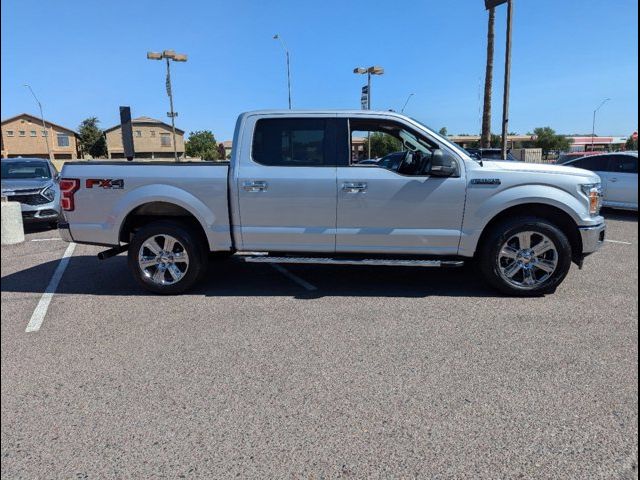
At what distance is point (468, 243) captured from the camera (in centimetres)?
491

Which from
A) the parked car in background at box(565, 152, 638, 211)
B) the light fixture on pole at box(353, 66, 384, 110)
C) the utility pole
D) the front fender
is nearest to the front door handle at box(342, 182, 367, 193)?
the front fender

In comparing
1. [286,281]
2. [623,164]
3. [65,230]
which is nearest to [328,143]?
[286,281]

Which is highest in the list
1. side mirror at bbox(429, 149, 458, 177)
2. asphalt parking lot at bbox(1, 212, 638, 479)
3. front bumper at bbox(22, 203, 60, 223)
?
side mirror at bbox(429, 149, 458, 177)

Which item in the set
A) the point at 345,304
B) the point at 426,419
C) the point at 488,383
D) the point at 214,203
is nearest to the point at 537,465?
the point at 426,419

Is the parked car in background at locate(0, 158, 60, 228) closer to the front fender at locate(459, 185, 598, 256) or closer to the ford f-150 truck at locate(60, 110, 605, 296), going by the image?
the ford f-150 truck at locate(60, 110, 605, 296)

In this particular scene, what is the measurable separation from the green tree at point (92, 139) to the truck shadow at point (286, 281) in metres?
65.0

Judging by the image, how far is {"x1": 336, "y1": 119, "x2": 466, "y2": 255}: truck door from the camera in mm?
4832

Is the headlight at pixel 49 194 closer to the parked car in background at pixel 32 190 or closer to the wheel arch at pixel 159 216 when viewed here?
the parked car in background at pixel 32 190

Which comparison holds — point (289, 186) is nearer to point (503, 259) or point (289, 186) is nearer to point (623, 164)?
point (503, 259)

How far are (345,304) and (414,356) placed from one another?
4.26 feet

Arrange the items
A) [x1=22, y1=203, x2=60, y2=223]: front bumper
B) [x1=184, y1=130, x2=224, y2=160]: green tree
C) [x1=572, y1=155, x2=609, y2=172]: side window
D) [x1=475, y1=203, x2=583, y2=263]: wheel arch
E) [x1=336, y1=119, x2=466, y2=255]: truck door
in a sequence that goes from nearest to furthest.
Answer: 1. [x1=336, y1=119, x2=466, y2=255]: truck door
2. [x1=475, y1=203, x2=583, y2=263]: wheel arch
3. [x1=22, y1=203, x2=60, y2=223]: front bumper
4. [x1=572, y1=155, x2=609, y2=172]: side window
5. [x1=184, y1=130, x2=224, y2=160]: green tree

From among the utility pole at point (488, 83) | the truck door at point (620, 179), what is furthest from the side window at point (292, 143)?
the utility pole at point (488, 83)

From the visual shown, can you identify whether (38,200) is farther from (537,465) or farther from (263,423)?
(537,465)

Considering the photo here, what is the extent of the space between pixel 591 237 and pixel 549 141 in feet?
272
